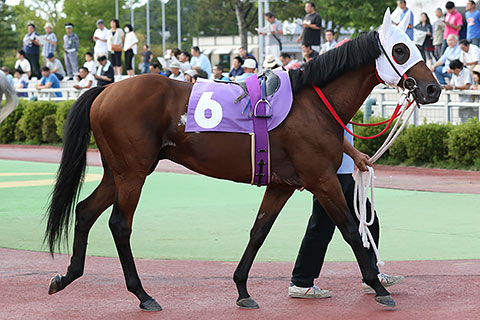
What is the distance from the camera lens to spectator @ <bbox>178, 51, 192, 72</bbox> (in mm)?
18750

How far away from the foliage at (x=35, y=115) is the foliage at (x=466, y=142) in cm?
1138

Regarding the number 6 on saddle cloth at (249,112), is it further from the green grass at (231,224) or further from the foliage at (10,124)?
the foliage at (10,124)

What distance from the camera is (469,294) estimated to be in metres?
5.58

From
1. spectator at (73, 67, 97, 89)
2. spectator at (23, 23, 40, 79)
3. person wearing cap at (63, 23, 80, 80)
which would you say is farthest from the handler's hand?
spectator at (23, 23, 40, 79)

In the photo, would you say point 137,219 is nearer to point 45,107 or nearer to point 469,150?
point 469,150

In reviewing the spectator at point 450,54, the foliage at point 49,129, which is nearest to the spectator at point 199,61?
the foliage at point 49,129

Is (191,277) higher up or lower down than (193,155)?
lower down

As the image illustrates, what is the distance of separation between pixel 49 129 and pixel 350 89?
16.5 meters

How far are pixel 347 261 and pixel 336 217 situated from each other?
174cm

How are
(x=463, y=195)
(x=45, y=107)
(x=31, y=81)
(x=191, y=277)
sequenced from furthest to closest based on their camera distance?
(x=31, y=81) < (x=45, y=107) < (x=463, y=195) < (x=191, y=277)

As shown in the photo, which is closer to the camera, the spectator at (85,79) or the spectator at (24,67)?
the spectator at (85,79)

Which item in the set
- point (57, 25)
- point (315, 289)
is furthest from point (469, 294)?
point (57, 25)

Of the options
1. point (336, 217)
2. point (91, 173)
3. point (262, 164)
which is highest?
point (262, 164)

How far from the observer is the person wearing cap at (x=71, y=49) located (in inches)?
990
